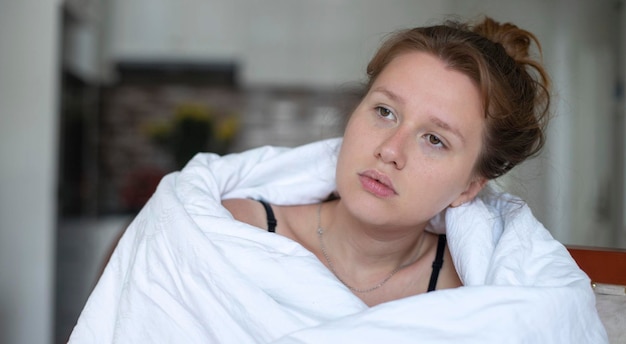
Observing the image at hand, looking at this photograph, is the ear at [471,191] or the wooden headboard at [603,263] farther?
the ear at [471,191]

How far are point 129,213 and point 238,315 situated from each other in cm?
365

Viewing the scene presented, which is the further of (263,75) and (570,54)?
(263,75)

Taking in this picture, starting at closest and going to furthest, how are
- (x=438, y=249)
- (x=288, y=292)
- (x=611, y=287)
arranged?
1. (x=288, y=292)
2. (x=611, y=287)
3. (x=438, y=249)

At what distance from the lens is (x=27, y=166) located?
274cm

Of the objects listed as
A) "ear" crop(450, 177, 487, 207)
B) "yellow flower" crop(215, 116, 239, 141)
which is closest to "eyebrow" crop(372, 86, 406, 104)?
"ear" crop(450, 177, 487, 207)

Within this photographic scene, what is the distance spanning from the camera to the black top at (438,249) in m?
1.36

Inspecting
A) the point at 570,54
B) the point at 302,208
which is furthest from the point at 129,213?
the point at 302,208

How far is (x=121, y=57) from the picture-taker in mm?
4488

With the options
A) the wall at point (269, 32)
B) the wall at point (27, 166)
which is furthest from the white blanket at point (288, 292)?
the wall at point (269, 32)

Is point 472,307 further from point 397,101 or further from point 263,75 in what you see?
point 263,75

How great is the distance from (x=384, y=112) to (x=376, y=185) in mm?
149

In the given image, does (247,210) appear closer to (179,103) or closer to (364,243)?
(364,243)

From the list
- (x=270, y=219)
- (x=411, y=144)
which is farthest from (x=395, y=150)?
(x=270, y=219)

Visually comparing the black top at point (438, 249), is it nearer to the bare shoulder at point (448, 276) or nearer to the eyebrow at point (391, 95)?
the bare shoulder at point (448, 276)
